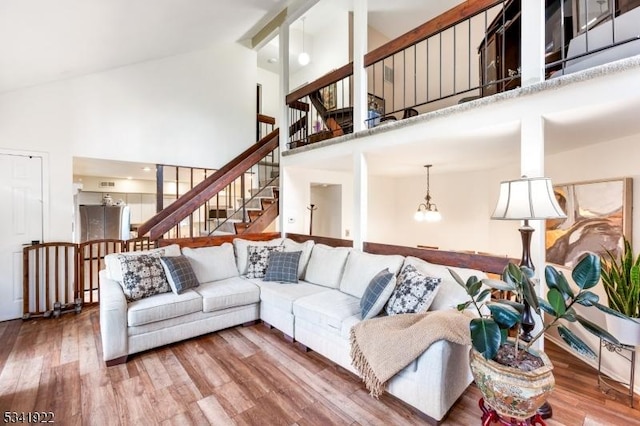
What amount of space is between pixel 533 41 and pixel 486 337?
220 centimetres

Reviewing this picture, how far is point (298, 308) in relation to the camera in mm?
2850

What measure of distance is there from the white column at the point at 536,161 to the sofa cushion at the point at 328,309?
4.76 ft

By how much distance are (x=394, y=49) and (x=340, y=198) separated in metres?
2.82

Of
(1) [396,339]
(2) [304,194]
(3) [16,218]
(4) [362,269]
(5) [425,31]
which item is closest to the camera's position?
(1) [396,339]

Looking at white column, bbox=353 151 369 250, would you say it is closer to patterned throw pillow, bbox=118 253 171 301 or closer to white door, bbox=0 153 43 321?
patterned throw pillow, bbox=118 253 171 301

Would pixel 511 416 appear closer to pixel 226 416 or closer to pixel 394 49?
pixel 226 416

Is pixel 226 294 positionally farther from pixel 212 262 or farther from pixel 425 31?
pixel 425 31

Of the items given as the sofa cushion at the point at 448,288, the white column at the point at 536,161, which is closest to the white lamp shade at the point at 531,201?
the white column at the point at 536,161

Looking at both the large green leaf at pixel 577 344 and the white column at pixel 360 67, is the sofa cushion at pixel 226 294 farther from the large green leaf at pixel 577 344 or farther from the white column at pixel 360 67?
the large green leaf at pixel 577 344

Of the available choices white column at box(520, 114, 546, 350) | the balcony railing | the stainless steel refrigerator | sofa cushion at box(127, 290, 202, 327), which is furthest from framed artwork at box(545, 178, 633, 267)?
the stainless steel refrigerator

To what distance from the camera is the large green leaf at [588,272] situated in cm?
130

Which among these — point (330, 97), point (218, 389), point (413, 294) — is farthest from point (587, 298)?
point (330, 97)

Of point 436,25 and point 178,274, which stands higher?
point 436,25

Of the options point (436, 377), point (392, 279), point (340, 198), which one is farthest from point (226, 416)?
point (340, 198)
